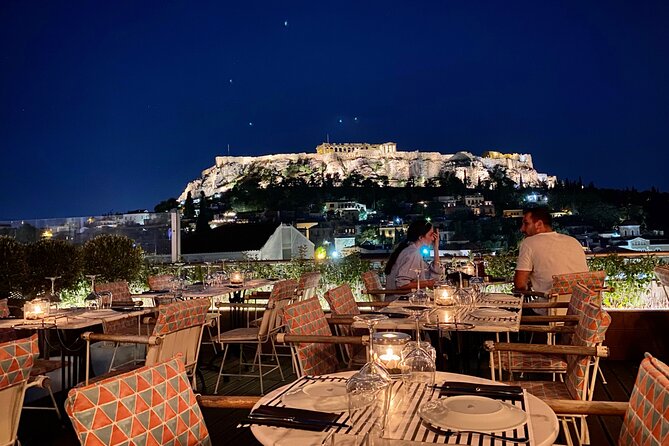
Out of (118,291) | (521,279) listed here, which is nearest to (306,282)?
(118,291)

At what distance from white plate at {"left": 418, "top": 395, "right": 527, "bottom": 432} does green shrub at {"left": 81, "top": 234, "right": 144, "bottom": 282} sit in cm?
760

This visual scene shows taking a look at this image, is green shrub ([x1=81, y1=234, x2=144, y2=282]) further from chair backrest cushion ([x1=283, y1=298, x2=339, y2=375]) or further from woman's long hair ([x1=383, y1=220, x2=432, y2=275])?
chair backrest cushion ([x1=283, y1=298, x2=339, y2=375])

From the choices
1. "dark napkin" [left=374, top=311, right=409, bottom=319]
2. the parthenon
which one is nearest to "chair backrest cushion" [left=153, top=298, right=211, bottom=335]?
"dark napkin" [left=374, top=311, right=409, bottom=319]

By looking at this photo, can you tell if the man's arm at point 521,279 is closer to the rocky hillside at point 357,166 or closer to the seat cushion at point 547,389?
the seat cushion at point 547,389

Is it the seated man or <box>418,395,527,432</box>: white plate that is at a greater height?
the seated man

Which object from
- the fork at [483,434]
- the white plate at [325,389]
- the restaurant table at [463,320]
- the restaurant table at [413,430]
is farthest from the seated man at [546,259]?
the fork at [483,434]

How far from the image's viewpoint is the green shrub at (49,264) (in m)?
7.76

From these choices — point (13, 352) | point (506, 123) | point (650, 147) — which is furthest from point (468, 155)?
point (13, 352)

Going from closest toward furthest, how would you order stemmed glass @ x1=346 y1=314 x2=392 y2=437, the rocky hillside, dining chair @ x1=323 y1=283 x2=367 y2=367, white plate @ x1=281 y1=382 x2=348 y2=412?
stemmed glass @ x1=346 y1=314 x2=392 y2=437 → white plate @ x1=281 y1=382 x2=348 y2=412 → dining chair @ x1=323 y1=283 x2=367 y2=367 → the rocky hillside

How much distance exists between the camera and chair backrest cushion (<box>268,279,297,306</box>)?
17.3 ft

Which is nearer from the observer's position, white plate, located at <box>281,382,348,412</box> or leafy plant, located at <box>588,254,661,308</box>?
white plate, located at <box>281,382,348,412</box>

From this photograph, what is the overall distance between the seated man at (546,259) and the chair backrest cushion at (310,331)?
2.42 m

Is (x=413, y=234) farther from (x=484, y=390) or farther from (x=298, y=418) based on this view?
(x=298, y=418)

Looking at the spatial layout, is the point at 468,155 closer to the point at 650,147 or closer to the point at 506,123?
the point at 506,123
